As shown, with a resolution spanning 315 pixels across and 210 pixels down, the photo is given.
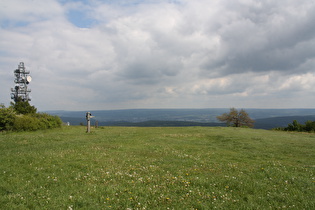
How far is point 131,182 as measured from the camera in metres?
10.3

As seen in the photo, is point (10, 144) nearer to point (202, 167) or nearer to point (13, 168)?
point (13, 168)

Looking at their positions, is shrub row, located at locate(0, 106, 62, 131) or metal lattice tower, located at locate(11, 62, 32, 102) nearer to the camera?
shrub row, located at locate(0, 106, 62, 131)

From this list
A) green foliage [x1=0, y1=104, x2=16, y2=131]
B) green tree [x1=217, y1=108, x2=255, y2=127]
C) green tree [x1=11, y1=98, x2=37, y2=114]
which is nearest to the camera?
green foliage [x1=0, y1=104, x2=16, y2=131]

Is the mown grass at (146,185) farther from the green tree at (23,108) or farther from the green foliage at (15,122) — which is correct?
the green tree at (23,108)

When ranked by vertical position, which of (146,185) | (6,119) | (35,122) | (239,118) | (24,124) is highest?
(6,119)

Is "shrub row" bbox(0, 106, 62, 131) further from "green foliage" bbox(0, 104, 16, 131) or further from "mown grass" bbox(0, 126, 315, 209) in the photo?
"mown grass" bbox(0, 126, 315, 209)

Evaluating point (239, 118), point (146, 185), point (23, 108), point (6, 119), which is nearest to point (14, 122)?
point (6, 119)

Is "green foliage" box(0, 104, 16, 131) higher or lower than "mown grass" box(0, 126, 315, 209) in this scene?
higher

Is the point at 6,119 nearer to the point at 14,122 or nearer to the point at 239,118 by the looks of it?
the point at 14,122

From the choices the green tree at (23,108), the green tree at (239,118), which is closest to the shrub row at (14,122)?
the green tree at (23,108)

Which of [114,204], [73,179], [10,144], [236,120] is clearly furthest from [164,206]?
[236,120]

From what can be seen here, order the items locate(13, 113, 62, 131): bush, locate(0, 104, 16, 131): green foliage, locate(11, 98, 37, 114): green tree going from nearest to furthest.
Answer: locate(0, 104, 16, 131): green foliage → locate(13, 113, 62, 131): bush → locate(11, 98, 37, 114): green tree

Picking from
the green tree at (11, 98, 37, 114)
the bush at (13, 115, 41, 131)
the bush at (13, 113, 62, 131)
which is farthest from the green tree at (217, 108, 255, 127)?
the bush at (13, 115, 41, 131)

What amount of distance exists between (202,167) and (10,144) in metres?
19.8
